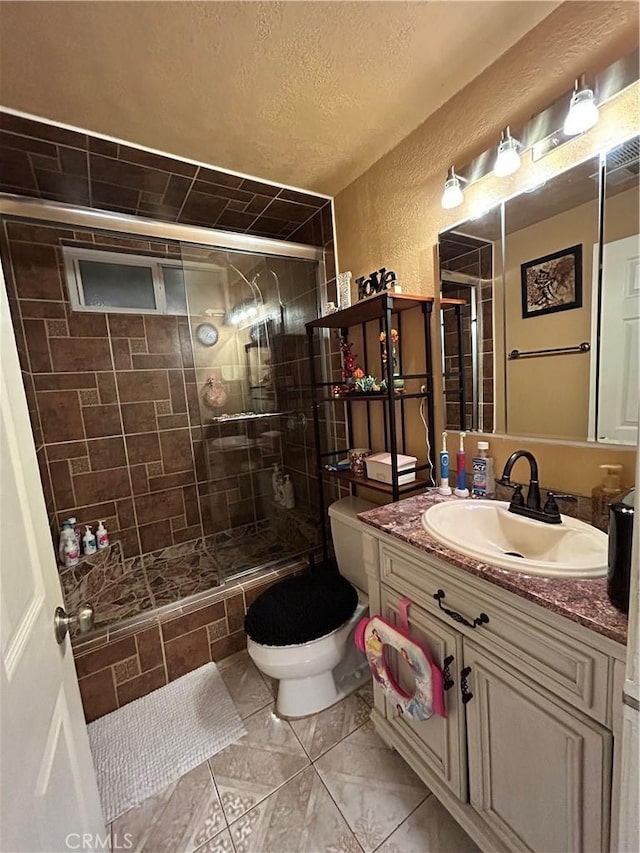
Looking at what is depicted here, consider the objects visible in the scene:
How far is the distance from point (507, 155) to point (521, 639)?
1372 millimetres

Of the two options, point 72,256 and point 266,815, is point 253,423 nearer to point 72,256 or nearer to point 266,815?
point 72,256

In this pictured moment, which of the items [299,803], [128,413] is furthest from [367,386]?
[128,413]

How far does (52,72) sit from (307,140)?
0.86 m

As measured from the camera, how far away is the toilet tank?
1658mm

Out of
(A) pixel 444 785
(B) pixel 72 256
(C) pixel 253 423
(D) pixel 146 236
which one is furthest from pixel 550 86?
(B) pixel 72 256

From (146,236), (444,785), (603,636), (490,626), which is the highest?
(146,236)

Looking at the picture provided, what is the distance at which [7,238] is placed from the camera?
1.85 metres

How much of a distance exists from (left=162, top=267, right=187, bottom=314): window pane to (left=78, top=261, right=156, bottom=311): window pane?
0.09 meters

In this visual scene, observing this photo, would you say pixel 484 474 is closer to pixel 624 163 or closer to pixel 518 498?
pixel 518 498

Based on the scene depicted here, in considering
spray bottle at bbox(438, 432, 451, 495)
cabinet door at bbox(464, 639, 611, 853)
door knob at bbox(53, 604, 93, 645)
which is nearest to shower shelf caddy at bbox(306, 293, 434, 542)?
spray bottle at bbox(438, 432, 451, 495)

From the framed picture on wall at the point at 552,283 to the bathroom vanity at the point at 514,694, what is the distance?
80cm

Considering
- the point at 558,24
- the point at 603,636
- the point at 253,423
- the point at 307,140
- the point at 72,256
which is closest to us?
the point at 603,636

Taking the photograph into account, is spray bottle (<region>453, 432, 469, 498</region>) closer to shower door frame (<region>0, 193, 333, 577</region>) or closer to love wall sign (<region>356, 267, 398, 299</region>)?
love wall sign (<region>356, 267, 398, 299</region>)

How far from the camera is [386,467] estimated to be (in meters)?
1.53
